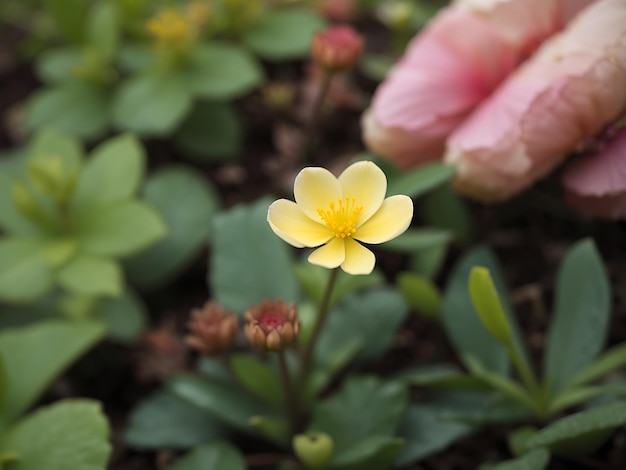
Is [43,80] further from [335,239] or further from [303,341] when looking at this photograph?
[335,239]

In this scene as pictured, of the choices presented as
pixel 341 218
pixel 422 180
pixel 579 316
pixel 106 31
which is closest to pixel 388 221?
pixel 341 218

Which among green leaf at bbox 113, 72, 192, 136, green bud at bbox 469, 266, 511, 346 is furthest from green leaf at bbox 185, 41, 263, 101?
green bud at bbox 469, 266, 511, 346

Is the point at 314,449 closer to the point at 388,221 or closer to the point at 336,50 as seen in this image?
the point at 388,221

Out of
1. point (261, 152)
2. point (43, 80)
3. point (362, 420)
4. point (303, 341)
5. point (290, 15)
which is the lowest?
point (362, 420)

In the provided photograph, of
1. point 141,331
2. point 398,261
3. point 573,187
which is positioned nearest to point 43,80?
point 141,331

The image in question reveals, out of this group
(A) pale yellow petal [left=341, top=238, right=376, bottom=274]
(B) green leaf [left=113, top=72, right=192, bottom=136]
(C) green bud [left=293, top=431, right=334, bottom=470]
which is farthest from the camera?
(B) green leaf [left=113, top=72, right=192, bottom=136]

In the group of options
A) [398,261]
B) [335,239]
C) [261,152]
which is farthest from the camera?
[261,152]

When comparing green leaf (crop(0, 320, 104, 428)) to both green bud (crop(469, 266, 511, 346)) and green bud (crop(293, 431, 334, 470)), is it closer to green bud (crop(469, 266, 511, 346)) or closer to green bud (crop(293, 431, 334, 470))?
green bud (crop(293, 431, 334, 470))
